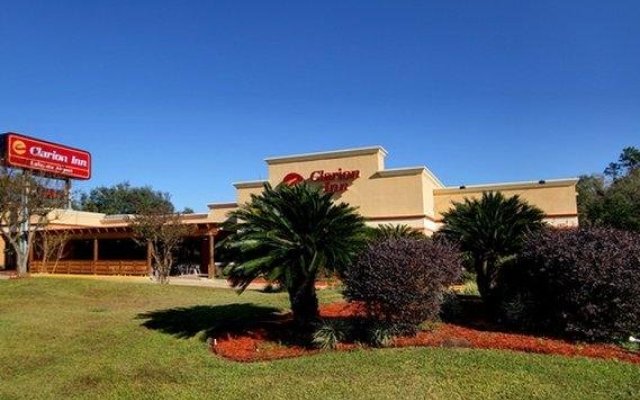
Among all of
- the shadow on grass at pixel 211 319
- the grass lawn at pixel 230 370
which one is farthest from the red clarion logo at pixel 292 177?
the grass lawn at pixel 230 370

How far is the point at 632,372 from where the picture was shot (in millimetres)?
8062

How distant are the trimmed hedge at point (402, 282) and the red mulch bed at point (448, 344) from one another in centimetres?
48

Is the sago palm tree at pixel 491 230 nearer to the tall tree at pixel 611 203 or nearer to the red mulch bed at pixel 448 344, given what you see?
the red mulch bed at pixel 448 344

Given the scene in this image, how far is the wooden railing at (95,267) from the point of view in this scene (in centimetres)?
3656

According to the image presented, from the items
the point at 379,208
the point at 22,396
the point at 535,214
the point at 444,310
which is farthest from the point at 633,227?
the point at 22,396

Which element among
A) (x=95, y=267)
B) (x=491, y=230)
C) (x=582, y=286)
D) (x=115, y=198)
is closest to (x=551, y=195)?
(x=491, y=230)

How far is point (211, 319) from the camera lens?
48.0ft

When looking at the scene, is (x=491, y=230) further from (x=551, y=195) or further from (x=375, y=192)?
(x=551, y=195)

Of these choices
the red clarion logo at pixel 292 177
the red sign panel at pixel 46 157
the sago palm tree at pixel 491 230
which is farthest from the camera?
the red sign panel at pixel 46 157

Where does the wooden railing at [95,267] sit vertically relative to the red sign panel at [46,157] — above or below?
below

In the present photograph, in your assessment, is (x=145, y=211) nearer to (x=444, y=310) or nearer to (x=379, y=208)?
(x=379, y=208)

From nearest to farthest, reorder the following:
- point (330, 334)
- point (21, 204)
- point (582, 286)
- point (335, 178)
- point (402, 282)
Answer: point (582, 286), point (402, 282), point (330, 334), point (21, 204), point (335, 178)

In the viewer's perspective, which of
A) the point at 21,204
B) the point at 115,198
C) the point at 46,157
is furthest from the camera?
the point at 115,198

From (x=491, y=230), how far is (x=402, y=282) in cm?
488
